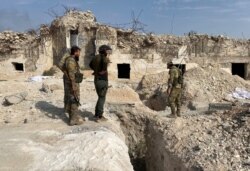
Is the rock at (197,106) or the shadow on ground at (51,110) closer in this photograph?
the shadow on ground at (51,110)

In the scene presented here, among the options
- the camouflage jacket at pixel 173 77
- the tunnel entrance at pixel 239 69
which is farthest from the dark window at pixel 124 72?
the camouflage jacket at pixel 173 77

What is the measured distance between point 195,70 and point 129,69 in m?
4.47

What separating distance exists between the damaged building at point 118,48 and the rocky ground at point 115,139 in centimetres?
746

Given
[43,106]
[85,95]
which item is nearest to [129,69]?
[85,95]

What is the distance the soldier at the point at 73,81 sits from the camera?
7.31 meters

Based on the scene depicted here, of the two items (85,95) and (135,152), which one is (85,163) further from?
(85,95)

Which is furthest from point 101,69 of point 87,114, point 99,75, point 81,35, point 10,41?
point 10,41

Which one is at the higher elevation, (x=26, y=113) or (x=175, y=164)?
(x=26, y=113)

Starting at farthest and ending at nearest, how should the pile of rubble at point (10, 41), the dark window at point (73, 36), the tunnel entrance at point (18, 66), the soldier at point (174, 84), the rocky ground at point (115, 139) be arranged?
1. the tunnel entrance at point (18, 66)
2. the pile of rubble at point (10, 41)
3. the dark window at point (73, 36)
4. the soldier at point (174, 84)
5. the rocky ground at point (115, 139)

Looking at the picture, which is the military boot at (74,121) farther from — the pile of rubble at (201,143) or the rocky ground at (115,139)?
the pile of rubble at (201,143)

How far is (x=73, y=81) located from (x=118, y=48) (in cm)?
1124

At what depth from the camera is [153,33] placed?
1872 cm

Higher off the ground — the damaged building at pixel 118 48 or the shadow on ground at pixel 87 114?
the damaged building at pixel 118 48

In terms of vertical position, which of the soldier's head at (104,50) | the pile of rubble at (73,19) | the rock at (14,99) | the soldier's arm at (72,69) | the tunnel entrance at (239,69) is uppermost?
the pile of rubble at (73,19)
